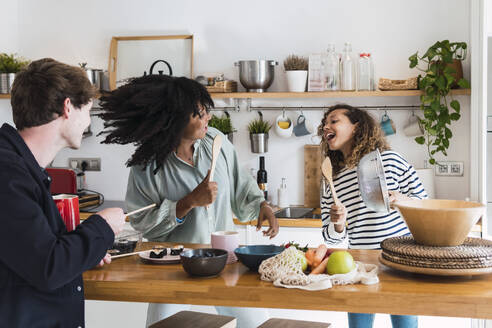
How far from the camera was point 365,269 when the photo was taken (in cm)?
164

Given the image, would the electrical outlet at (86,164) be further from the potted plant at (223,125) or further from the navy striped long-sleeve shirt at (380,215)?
the navy striped long-sleeve shirt at (380,215)

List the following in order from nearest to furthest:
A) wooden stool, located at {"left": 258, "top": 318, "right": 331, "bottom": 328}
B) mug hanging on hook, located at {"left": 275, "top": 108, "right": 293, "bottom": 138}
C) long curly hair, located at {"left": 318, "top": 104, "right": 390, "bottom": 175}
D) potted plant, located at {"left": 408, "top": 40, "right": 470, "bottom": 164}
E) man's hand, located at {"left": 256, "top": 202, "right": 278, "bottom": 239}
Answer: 1. wooden stool, located at {"left": 258, "top": 318, "right": 331, "bottom": 328}
2. man's hand, located at {"left": 256, "top": 202, "right": 278, "bottom": 239}
3. long curly hair, located at {"left": 318, "top": 104, "right": 390, "bottom": 175}
4. potted plant, located at {"left": 408, "top": 40, "right": 470, "bottom": 164}
5. mug hanging on hook, located at {"left": 275, "top": 108, "right": 293, "bottom": 138}

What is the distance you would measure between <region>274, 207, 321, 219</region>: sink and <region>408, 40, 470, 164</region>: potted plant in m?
0.81

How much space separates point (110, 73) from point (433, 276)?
3137 millimetres

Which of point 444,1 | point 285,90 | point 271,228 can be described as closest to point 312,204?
point 285,90

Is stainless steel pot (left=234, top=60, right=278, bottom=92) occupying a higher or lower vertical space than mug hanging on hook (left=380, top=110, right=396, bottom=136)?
higher

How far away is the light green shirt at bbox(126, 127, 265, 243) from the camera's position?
7.32 ft

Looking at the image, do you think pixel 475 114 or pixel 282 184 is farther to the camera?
pixel 282 184

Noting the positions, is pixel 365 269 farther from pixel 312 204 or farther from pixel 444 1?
pixel 444 1

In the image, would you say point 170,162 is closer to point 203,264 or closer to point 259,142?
point 203,264

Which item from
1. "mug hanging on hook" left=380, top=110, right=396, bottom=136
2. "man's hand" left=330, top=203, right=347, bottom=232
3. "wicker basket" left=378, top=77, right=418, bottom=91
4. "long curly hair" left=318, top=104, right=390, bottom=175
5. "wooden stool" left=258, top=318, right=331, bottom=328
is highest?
"wicker basket" left=378, top=77, right=418, bottom=91

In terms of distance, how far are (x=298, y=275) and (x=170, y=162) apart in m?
0.93

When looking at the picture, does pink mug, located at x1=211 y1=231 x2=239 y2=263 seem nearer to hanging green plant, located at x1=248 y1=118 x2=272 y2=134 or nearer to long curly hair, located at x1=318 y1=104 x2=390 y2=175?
long curly hair, located at x1=318 y1=104 x2=390 y2=175

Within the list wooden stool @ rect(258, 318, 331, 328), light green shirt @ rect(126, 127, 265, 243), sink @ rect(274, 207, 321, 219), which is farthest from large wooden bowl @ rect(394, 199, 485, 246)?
sink @ rect(274, 207, 321, 219)
